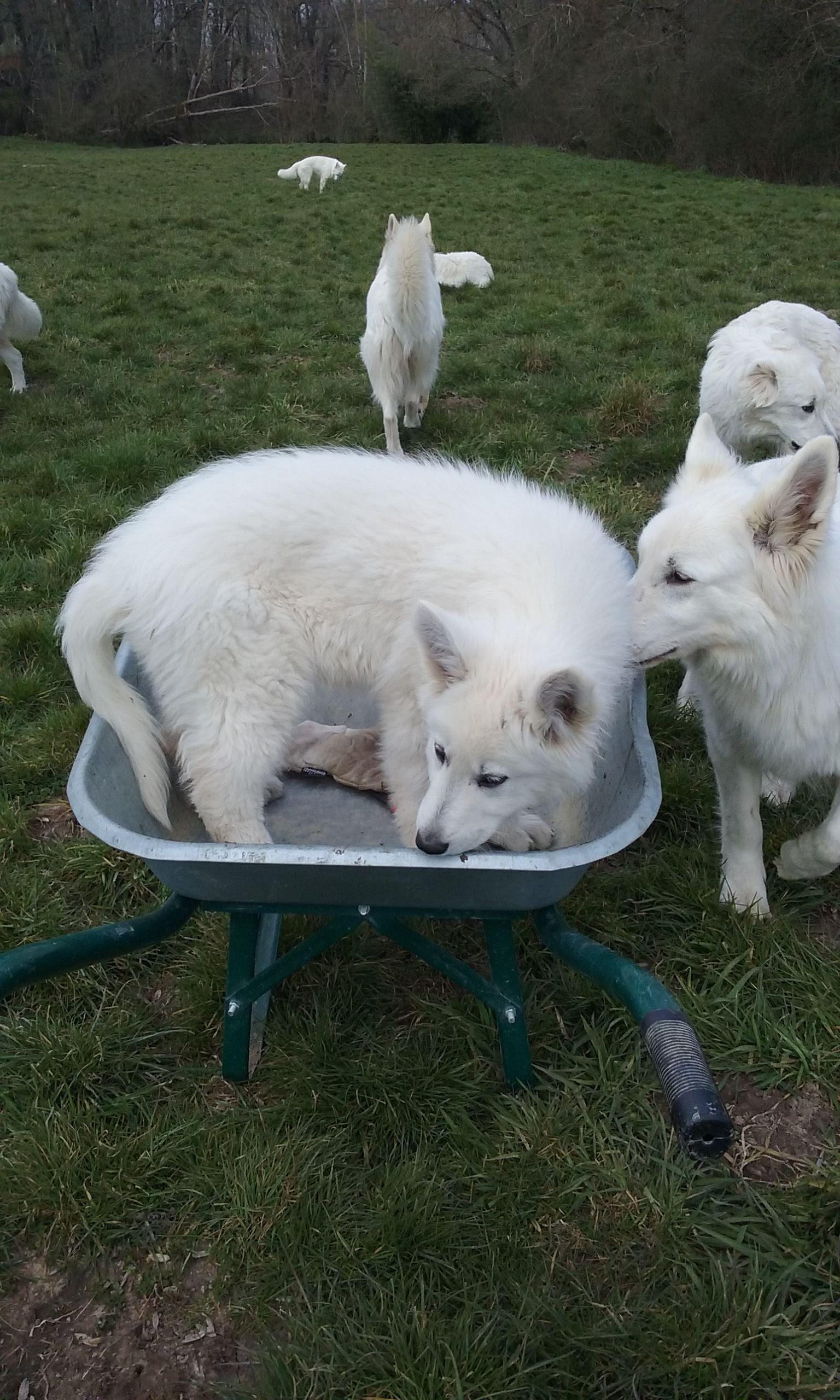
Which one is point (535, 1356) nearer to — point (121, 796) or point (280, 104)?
point (121, 796)

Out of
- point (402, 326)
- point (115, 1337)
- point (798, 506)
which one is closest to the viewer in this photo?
point (115, 1337)

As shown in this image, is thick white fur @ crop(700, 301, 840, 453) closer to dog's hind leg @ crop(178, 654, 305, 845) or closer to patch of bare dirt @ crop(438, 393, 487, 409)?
patch of bare dirt @ crop(438, 393, 487, 409)

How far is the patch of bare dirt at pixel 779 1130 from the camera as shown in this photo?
Answer: 1965 millimetres

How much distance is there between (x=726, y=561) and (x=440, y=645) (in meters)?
0.69

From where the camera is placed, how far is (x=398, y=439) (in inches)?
223

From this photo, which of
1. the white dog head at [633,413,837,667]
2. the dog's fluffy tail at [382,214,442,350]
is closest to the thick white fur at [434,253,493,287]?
the dog's fluffy tail at [382,214,442,350]

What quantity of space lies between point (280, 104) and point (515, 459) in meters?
32.2

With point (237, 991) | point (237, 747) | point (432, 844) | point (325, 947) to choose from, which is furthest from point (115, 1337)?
point (237, 747)

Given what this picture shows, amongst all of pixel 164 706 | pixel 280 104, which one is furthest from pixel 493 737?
pixel 280 104

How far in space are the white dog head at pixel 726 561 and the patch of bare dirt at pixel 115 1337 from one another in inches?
65.6

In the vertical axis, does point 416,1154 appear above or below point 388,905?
below

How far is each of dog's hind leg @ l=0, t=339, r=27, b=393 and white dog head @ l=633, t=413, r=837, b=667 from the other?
5.76 m

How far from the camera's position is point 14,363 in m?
6.53

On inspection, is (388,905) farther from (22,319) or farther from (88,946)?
(22,319)
